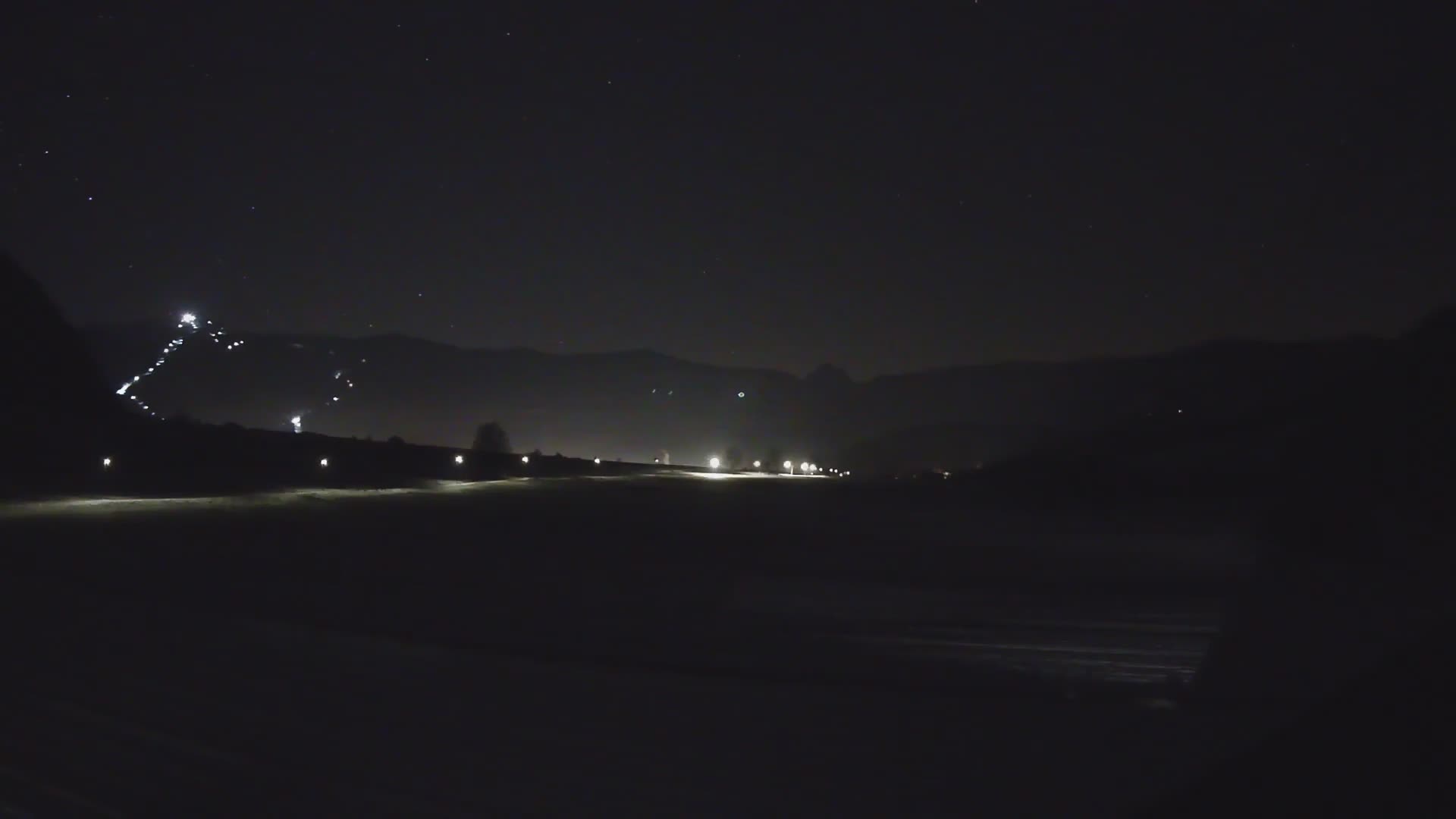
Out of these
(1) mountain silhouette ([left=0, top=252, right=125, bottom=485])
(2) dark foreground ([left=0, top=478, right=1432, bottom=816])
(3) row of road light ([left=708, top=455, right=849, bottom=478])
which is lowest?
(2) dark foreground ([left=0, top=478, right=1432, bottom=816])

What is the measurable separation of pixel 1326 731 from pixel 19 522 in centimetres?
1978

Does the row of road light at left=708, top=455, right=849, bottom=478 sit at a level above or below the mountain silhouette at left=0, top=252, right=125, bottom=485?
below

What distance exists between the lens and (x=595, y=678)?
29.4 feet

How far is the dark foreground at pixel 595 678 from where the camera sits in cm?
629

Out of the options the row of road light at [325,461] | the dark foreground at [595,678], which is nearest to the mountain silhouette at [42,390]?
the row of road light at [325,461]

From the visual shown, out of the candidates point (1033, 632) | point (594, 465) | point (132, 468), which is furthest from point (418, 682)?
point (594, 465)

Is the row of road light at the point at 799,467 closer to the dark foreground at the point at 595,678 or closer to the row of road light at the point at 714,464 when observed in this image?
the row of road light at the point at 714,464

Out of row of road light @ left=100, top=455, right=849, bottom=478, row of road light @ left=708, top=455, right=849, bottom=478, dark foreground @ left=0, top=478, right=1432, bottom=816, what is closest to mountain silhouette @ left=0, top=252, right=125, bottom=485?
row of road light @ left=100, top=455, right=849, bottom=478

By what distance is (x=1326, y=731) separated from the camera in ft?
14.3

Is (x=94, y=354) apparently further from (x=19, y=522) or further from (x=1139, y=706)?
(x=1139, y=706)

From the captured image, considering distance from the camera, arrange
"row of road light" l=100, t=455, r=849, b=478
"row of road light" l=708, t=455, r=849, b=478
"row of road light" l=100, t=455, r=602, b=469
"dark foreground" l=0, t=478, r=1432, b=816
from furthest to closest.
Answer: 1. "row of road light" l=708, t=455, r=849, b=478
2. "row of road light" l=100, t=455, r=849, b=478
3. "row of road light" l=100, t=455, r=602, b=469
4. "dark foreground" l=0, t=478, r=1432, b=816

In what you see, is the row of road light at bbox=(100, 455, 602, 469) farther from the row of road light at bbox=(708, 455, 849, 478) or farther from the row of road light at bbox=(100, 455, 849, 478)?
the row of road light at bbox=(708, 455, 849, 478)

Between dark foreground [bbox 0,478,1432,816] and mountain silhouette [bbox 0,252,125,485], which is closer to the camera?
dark foreground [bbox 0,478,1432,816]

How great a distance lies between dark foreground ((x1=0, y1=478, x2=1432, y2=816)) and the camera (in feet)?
20.6
